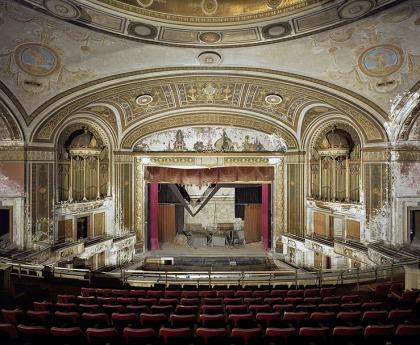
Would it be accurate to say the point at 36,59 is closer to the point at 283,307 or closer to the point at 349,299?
the point at 283,307

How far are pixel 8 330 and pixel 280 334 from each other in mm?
3743

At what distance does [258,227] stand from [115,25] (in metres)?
13.7

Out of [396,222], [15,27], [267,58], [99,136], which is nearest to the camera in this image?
[15,27]

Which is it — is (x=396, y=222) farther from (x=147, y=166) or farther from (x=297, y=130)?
(x=147, y=166)

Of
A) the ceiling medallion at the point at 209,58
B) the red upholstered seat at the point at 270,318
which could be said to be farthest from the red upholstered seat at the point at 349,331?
the ceiling medallion at the point at 209,58

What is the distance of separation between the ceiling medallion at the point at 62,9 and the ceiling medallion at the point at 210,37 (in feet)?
10.3

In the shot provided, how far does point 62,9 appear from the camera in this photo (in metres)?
Answer: 7.52

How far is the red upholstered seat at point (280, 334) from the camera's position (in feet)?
15.0

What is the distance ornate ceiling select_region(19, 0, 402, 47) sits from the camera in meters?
7.48

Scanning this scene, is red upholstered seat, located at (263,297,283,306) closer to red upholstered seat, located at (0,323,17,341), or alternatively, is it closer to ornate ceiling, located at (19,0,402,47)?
red upholstered seat, located at (0,323,17,341)

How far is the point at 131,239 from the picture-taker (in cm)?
1577

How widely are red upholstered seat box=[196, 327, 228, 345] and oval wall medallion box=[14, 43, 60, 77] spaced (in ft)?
27.4

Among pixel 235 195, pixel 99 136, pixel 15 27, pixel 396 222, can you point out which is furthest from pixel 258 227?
pixel 15 27

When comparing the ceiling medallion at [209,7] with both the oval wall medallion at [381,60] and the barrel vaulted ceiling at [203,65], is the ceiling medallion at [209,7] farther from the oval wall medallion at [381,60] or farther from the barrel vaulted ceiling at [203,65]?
the oval wall medallion at [381,60]
